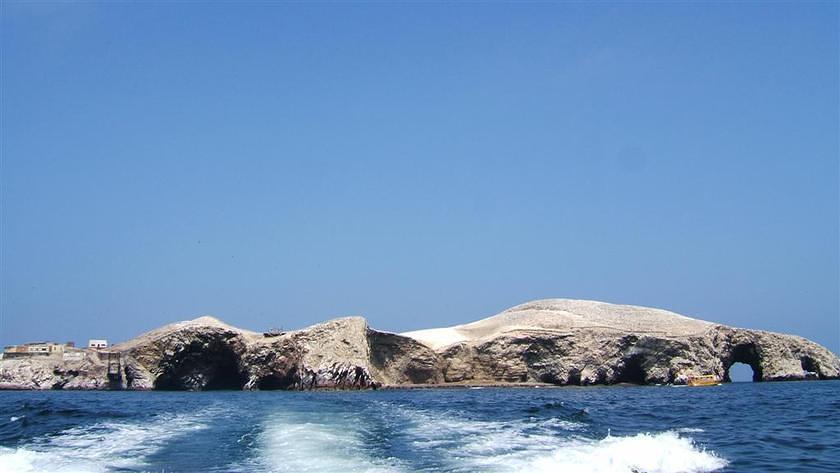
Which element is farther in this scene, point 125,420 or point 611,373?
point 611,373

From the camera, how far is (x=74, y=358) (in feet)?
210

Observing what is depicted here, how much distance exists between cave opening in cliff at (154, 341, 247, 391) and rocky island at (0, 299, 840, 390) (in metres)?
0.09

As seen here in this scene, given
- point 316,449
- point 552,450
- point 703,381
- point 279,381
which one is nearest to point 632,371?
point 703,381

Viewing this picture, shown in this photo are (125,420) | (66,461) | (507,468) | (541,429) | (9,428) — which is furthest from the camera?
(125,420)

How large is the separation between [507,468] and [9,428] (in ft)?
51.8

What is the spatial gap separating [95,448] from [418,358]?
168 feet

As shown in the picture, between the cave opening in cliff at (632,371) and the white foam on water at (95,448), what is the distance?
156ft

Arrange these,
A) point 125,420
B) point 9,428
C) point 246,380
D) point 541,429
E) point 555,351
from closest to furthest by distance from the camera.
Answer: point 541,429, point 9,428, point 125,420, point 246,380, point 555,351

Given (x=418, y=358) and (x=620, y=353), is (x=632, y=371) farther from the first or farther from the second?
(x=418, y=358)

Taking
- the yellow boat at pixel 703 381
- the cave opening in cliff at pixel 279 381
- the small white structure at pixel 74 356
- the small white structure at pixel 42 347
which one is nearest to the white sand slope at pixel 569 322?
the yellow boat at pixel 703 381

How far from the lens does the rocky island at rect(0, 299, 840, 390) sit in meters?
61.0

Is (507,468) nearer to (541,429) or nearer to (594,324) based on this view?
(541,429)

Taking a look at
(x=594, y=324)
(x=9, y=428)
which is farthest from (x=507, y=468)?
(x=594, y=324)

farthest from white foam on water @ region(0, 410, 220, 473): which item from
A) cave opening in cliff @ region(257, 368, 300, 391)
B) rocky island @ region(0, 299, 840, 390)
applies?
cave opening in cliff @ region(257, 368, 300, 391)
